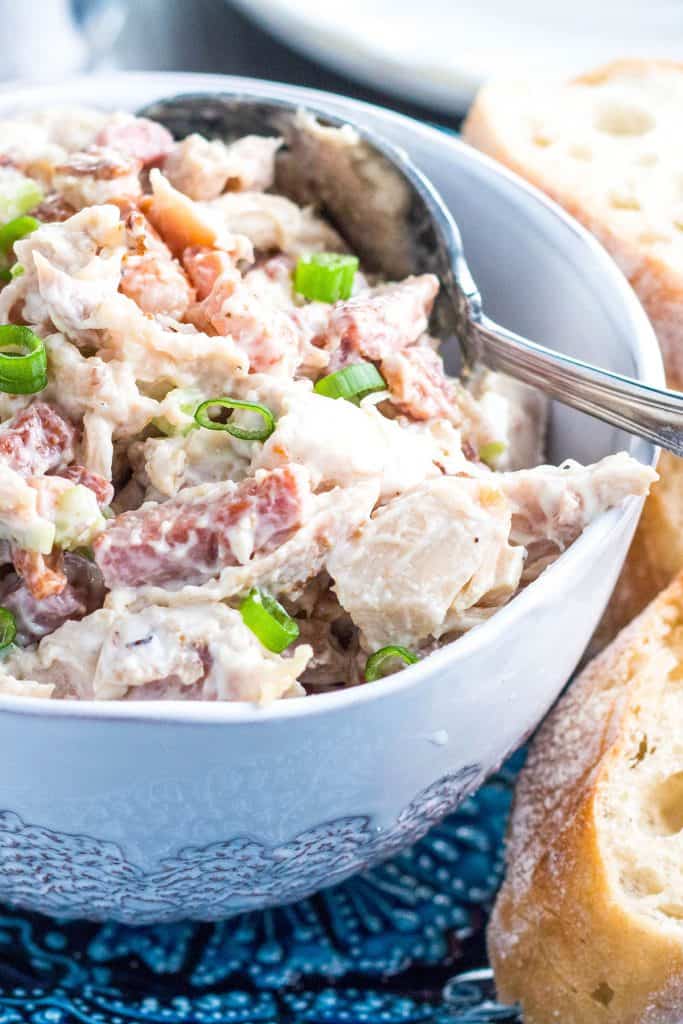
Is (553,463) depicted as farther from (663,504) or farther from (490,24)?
(490,24)

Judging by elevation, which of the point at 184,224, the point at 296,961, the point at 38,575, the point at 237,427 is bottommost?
the point at 296,961

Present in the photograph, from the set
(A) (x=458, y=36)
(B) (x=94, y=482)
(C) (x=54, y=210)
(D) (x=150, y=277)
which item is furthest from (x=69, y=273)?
(A) (x=458, y=36)

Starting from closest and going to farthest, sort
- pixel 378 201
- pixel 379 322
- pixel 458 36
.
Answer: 1. pixel 379 322
2. pixel 378 201
3. pixel 458 36

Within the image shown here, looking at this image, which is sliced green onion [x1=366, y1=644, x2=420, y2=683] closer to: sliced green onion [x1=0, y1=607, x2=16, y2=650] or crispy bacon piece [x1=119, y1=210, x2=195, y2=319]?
A: sliced green onion [x1=0, y1=607, x2=16, y2=650]

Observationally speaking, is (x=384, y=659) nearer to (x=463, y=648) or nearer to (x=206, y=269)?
(x=463, y=648)

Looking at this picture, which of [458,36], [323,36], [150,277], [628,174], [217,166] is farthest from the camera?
[458,36]

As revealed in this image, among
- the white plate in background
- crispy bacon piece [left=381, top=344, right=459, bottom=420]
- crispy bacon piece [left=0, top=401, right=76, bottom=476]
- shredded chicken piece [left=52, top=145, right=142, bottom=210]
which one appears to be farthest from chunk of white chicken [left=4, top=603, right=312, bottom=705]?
the white plate in background

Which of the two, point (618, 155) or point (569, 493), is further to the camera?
point (618, 155)
